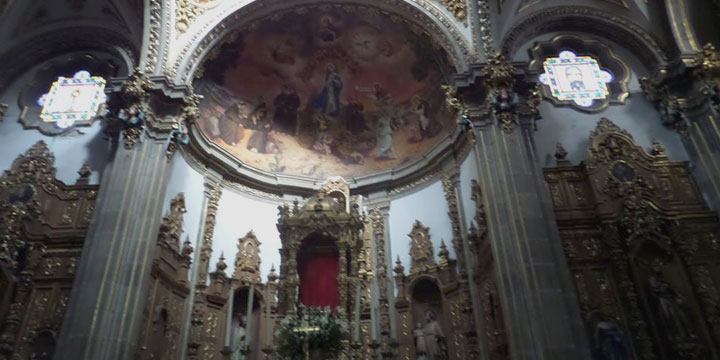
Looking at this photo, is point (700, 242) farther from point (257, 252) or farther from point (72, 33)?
point (72, 33)

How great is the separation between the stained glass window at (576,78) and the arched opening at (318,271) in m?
7.27

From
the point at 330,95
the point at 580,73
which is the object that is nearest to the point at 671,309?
the point at 580,73

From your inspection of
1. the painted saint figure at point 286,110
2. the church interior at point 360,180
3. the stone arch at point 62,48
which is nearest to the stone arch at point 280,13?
the church interior at point 360,180

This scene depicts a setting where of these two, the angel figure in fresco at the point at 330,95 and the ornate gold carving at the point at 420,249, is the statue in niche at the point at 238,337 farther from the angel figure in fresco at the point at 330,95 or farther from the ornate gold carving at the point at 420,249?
the angel figure in fresco at the point at 330,95

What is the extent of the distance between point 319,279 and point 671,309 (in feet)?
25.7

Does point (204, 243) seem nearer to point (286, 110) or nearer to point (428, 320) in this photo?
point (286, 110)

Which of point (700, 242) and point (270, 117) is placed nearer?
point (700, 242)

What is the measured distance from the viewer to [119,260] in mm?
9398

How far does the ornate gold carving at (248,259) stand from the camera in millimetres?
13070

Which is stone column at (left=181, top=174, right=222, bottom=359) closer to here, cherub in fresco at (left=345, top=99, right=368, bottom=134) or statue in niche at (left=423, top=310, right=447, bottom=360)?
cherub in fresco at (left=345, top=99, right=368, bottom=134)

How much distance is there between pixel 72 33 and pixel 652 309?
1614 centimetres

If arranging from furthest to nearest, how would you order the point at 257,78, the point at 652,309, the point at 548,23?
the point at 257,78
the point at 548,23
the point at 652,309

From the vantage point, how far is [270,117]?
619 inches

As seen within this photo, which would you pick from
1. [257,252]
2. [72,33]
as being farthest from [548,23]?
[72,33]
